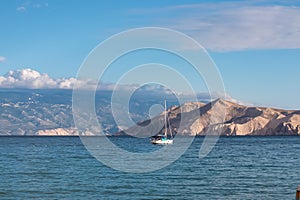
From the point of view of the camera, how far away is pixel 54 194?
61.3 m

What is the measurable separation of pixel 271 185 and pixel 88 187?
2256cm

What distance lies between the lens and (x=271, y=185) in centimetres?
6756

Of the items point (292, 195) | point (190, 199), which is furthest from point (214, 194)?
point (292, 195)

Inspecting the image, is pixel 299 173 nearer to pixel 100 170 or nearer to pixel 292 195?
pixel 292 195

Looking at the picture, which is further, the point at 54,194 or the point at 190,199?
the point at 54,194

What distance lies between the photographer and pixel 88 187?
2640 inches

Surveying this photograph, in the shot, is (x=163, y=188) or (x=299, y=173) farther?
(x=299, y=173)

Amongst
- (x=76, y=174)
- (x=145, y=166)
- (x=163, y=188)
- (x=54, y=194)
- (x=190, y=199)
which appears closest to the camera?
(x=190, y=199)

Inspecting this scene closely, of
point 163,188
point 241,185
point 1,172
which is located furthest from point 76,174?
point 241,185

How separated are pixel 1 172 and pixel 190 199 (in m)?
44.5

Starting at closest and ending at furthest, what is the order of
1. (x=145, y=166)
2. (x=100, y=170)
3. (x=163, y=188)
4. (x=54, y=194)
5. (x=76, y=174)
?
(x=54, y=194) → (x=163, y=188) → (x=76, y=174) → (x=100, y=170) → (x=145, y=166)

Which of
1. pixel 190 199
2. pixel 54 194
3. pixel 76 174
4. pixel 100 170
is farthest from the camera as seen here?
pixel 100 170

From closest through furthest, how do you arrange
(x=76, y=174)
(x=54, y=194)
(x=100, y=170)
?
(x=54, y=194) < (x=76, y=174) < (x=100, y=170)

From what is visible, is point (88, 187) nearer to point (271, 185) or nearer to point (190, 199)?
point (190, 199)
